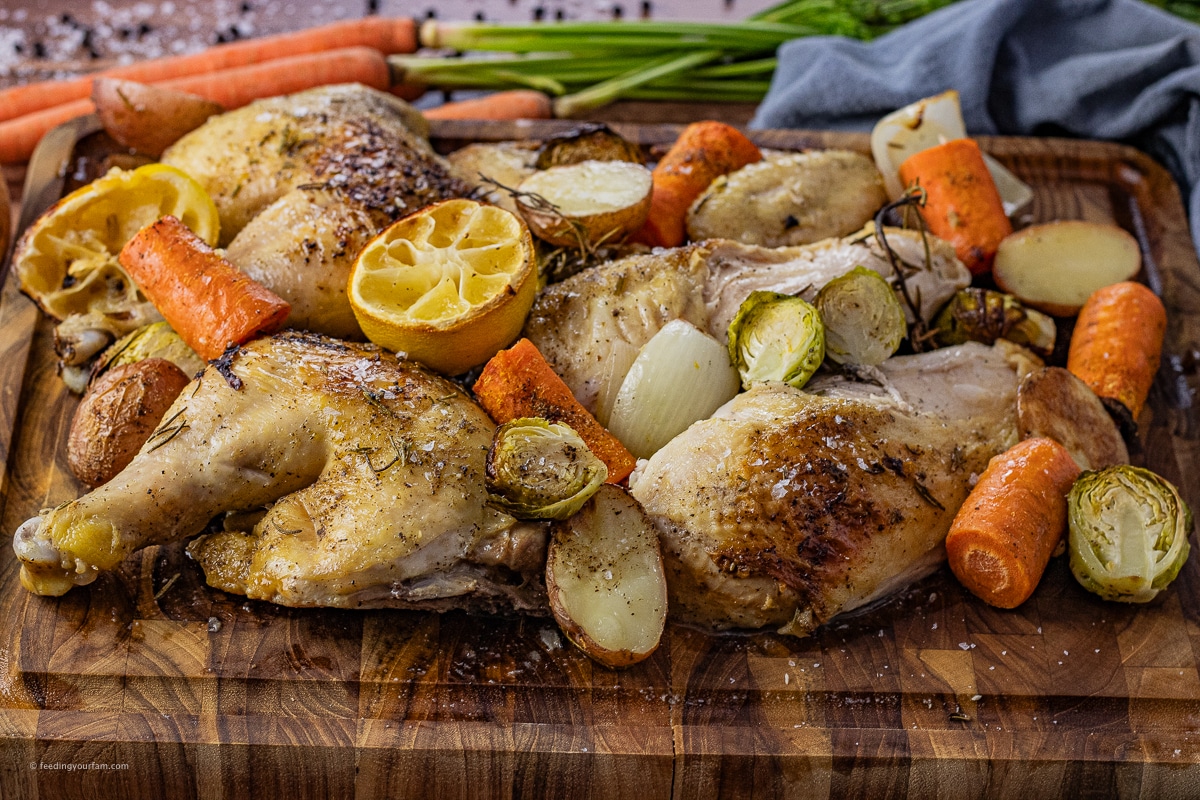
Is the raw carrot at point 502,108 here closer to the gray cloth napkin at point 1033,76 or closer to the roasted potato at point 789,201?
the gray cloth napkin at point 1033,76

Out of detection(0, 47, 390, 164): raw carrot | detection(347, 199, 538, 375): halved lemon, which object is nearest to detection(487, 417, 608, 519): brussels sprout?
detection(347, 199, 538, 375): halved lemon

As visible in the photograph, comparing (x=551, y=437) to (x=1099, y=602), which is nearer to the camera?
(x=551, y=437)

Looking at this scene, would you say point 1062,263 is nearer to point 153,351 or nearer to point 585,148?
point 585,148

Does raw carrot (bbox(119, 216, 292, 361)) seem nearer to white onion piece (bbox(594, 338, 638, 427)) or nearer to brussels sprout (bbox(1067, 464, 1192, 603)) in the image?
white onion piece (bbox(594, 338, 638, 427))

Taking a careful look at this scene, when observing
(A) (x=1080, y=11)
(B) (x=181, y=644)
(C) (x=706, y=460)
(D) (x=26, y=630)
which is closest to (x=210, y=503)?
(B) (x=181, y=644)

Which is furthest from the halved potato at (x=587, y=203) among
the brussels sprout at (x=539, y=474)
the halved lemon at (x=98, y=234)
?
the halved lemon at (x=98, y=234)

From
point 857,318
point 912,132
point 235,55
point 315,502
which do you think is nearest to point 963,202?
point 912,132

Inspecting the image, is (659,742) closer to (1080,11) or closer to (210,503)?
(210,503)
